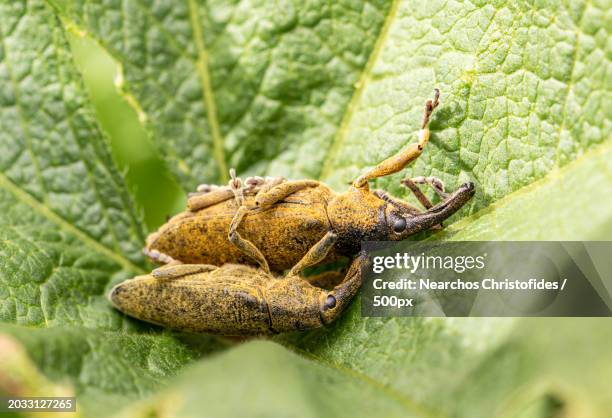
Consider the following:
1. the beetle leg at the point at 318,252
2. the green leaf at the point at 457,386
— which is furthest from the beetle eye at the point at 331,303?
the green leaf at the point at 457,386

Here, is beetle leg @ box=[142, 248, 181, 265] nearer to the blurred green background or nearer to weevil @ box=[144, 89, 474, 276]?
weevil @ box=[144, 89, 474, 276]

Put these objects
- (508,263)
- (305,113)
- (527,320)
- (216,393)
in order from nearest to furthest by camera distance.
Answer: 1. (216,393)
2. (527,320)
3. (508,263)
4. (305,113)

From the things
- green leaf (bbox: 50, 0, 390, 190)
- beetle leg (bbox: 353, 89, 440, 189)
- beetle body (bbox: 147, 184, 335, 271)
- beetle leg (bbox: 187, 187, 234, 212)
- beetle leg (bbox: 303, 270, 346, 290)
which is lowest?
beetle leg (bbox: 303, 270, 346, 290)

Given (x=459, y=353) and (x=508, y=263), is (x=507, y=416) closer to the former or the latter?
(x=459, y=353)

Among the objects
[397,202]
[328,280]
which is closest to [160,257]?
[328,280]

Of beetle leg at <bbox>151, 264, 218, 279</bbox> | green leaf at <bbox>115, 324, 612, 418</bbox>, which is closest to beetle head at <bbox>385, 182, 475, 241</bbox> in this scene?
green leaf at <bbox>115, 324, 612, 418</bbox>

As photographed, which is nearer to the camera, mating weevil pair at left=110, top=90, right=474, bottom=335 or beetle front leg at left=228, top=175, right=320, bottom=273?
mating weevil pair at left=110, top=90, right=474, bottom=335

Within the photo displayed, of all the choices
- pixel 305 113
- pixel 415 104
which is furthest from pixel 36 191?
pixel 415 104

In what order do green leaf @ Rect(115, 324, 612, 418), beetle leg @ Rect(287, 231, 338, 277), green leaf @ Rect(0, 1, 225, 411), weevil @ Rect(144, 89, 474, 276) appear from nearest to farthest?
1. green leaf @ Rect(115, 324, 612, 418)
2. weevil @ Rect(144, 89, 474, 276)
3. beetle leg @ Rect(287, 231, 338, 277)
4. green leaf @ Rect(0, 1, 225, 411)
